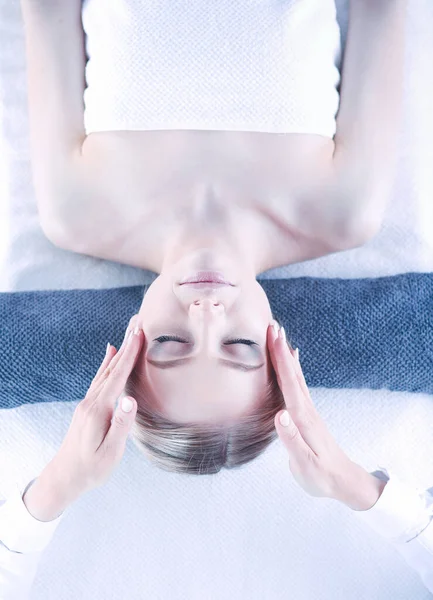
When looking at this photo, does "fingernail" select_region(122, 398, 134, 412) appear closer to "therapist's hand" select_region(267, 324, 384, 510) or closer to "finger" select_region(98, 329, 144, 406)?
"finger" select_region(98, 329, 144, 406)

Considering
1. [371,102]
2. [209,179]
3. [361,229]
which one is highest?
[371,102]

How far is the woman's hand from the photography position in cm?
115

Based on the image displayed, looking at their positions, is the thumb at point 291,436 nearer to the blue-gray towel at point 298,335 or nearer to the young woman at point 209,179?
the young woman at point 209,179

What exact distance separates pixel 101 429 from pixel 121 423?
0.21 feet

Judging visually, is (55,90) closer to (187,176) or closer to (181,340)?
(187,176)

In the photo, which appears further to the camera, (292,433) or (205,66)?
(205,66)

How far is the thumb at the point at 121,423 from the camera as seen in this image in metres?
1.11

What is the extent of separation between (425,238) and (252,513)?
753mm

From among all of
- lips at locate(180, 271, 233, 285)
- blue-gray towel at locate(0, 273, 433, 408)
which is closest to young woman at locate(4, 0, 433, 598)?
lips at locate(180, 271, 233, 285)

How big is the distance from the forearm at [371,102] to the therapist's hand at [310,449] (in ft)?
1.40

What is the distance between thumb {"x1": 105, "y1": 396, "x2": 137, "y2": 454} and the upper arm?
1.66 ft

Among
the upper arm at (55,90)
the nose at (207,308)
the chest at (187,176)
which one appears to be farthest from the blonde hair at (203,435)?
the upper arm at (55,90)

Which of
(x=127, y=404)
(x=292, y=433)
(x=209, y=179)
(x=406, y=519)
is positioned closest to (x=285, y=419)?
(x=292, y=433)

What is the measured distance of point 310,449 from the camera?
121 centimetres
